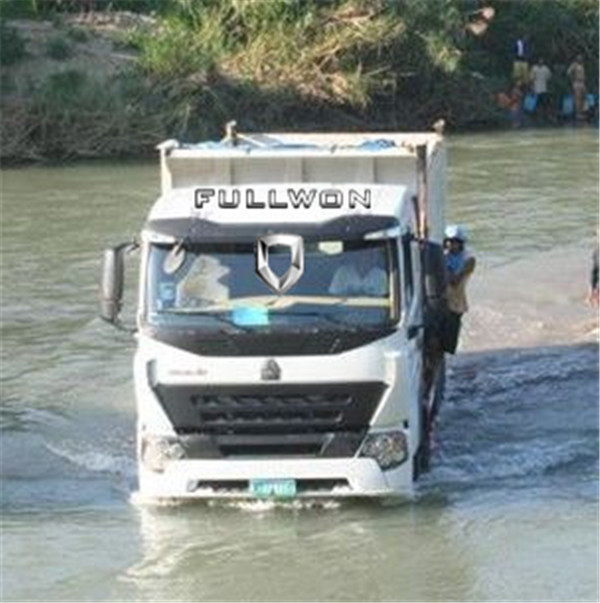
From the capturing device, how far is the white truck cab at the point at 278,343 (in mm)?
12336

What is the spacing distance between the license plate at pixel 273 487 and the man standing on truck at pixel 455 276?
2.83 meters

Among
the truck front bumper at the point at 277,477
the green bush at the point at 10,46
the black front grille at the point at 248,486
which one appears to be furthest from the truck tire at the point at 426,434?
the green bush at the point at 10,46

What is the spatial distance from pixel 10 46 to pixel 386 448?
28.1 metres

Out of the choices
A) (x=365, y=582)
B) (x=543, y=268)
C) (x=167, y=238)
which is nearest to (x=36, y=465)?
(x=167, y=238)

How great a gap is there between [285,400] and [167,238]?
1.33 meters

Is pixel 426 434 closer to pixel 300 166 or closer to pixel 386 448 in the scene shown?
pixel 386 448

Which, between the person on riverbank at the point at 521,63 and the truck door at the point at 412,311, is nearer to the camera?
the truck door at the point at 412,311

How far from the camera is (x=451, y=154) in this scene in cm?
3841

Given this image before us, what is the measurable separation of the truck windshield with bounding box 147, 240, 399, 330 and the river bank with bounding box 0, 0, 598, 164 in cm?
2512

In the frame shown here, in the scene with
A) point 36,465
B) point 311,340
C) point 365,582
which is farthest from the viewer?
point 36,465

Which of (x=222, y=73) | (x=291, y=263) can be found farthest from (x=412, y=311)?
(x=222, y=73)

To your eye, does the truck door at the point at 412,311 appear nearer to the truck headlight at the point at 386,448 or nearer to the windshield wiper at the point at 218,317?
the truck headlight at the point at 386,448

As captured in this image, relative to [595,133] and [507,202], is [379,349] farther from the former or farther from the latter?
[595,133]

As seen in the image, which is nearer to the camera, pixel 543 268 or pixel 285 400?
pixel 285 400
